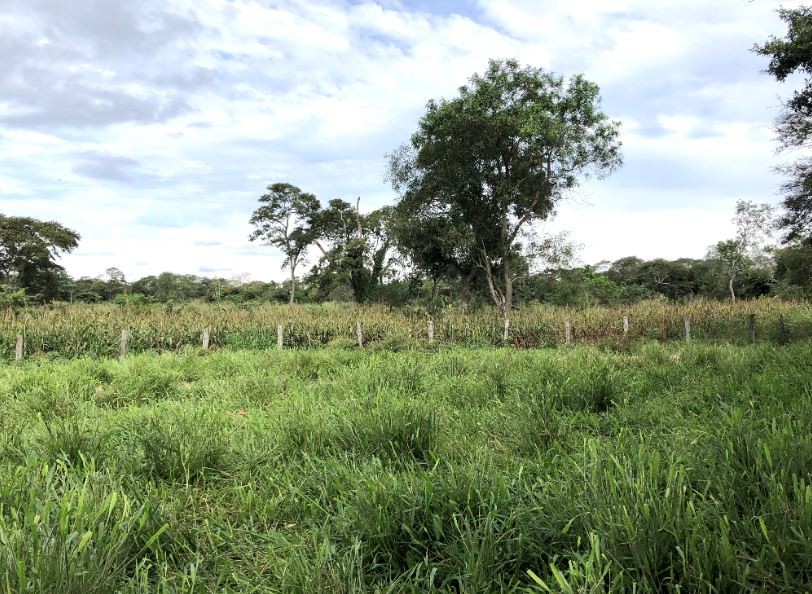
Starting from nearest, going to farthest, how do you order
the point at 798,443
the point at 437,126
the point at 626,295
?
the point at 798,443
the point at 437,126
the point at 626,295

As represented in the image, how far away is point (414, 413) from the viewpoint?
314cm

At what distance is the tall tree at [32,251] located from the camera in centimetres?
3120

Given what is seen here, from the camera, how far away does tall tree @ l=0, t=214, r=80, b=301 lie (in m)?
31.2

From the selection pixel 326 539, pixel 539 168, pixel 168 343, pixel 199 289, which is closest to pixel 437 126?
pixel 539 168

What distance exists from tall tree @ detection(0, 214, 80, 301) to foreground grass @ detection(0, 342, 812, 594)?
35.4 meters

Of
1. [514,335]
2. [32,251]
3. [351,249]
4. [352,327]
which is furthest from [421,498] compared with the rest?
[32,251]

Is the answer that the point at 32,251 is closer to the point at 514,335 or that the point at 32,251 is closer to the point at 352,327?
the point at 352,327

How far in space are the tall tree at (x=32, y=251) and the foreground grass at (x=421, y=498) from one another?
1394 inches

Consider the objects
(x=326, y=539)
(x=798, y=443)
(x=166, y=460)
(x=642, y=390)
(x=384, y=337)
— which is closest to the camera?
(x=326, y=539)

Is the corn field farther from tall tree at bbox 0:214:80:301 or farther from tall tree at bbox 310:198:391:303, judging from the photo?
tall tree at bbox 0:214:80:301

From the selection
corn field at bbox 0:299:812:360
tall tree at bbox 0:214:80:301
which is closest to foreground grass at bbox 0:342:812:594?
corn field at bbox 0:299:812:360

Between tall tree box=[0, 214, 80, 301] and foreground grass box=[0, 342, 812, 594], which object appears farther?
tall tree box=[0, 214, 80, 301]

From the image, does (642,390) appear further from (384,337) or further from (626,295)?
(626,295)

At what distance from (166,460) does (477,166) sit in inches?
764
